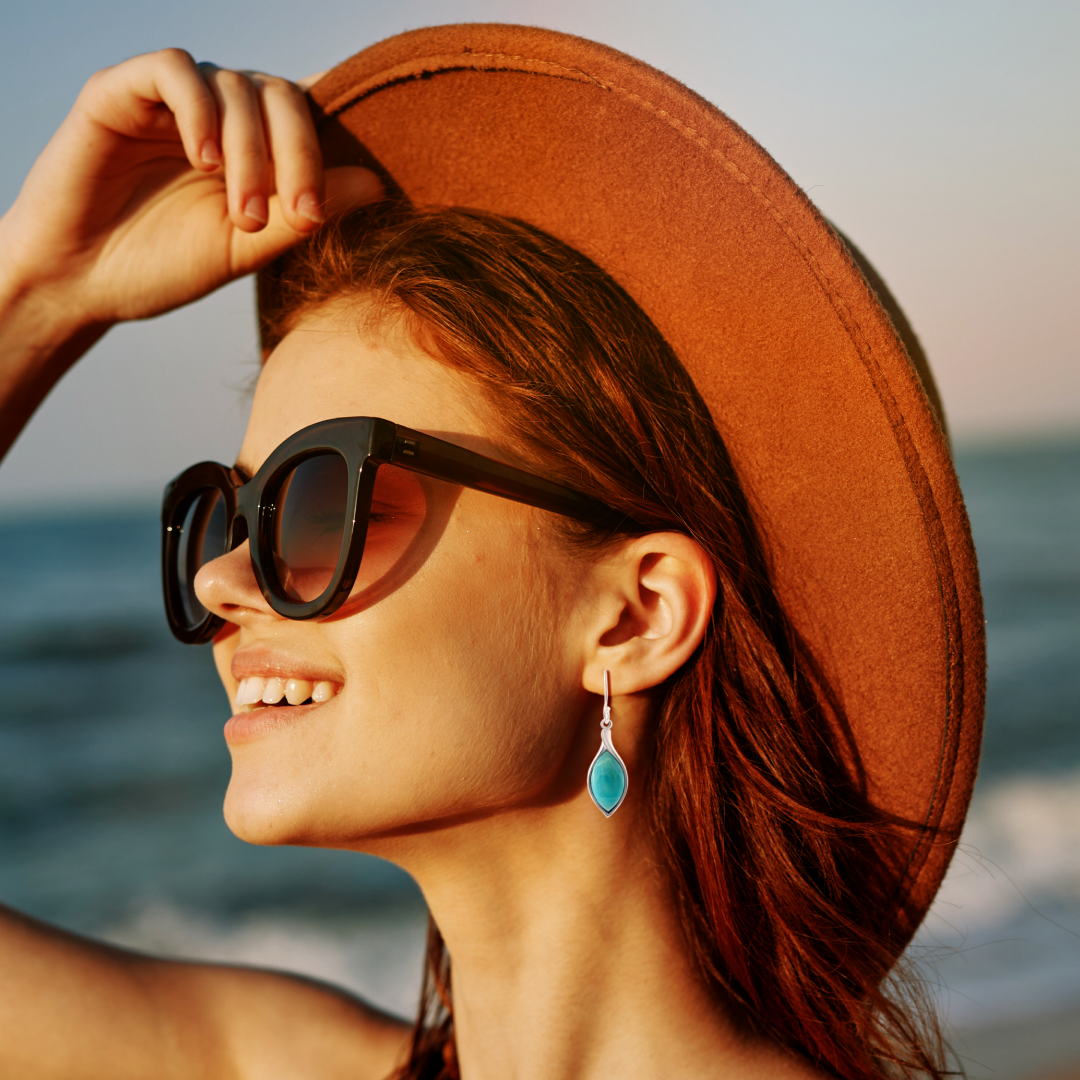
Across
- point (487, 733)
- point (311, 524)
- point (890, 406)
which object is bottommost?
point (487, 733)

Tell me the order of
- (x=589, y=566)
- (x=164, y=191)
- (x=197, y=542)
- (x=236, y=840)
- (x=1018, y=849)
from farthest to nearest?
(x=236, y=840)
(x=1018, y=849)
(x=164, y=191)
(x=197, y=542)
(x=589, y=566)

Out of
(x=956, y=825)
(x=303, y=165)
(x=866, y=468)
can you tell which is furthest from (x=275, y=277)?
(x=956, y=825)

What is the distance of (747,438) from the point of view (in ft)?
5.75

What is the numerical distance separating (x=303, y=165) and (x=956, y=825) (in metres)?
1.85

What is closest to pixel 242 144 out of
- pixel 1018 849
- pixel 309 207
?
pixel 309 207

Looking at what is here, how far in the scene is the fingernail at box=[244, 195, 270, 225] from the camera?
1.97 m

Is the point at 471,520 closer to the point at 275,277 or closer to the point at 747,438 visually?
the point at 747,438

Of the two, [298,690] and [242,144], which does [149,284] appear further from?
[298,690]

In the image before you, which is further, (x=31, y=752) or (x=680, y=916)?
(x=31, y=752)

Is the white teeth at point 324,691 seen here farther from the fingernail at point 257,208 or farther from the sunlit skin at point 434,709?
the fingernail at point 257,208

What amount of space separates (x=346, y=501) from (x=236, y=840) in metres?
10.1

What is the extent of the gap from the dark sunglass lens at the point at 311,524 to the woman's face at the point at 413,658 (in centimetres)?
7

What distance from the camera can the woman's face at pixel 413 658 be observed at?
5.29 ft

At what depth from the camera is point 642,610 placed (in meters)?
1.82
